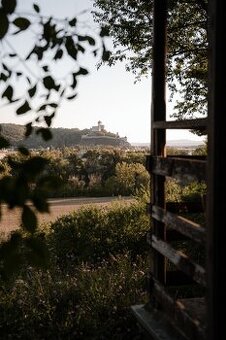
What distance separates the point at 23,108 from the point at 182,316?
2.22 meters

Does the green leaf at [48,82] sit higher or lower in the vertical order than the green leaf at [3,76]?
lower

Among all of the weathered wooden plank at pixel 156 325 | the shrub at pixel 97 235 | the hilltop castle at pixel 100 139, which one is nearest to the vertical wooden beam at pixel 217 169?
the weathered wooden plank at pixel 156 325

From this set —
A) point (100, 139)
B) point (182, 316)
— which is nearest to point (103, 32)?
point (182, 316)

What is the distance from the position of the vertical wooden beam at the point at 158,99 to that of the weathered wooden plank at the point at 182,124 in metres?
0.11

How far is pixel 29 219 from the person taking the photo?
96 centimetres

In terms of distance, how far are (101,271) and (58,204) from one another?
383 inches

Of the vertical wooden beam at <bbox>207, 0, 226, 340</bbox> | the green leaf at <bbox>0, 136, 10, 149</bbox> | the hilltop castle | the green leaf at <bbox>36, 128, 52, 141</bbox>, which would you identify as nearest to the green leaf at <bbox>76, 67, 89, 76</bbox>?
the green leaf at <bbox>36, 128, 52, 141</bbox>

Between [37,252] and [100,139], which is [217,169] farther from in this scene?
[100,139]

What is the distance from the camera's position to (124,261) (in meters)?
6.80

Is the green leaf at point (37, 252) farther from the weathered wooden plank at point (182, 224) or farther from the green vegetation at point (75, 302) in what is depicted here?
the green vegetation at point (75, 302)

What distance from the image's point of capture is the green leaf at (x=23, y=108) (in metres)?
1.34

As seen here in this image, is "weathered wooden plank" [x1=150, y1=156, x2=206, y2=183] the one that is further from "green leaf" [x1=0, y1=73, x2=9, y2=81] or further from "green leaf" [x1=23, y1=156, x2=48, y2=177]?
"green leaf" [x1=23, y1=156, x2=48, y2=177]

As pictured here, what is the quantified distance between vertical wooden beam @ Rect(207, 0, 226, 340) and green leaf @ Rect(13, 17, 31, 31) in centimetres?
146

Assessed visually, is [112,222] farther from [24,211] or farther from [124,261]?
[24,211]
